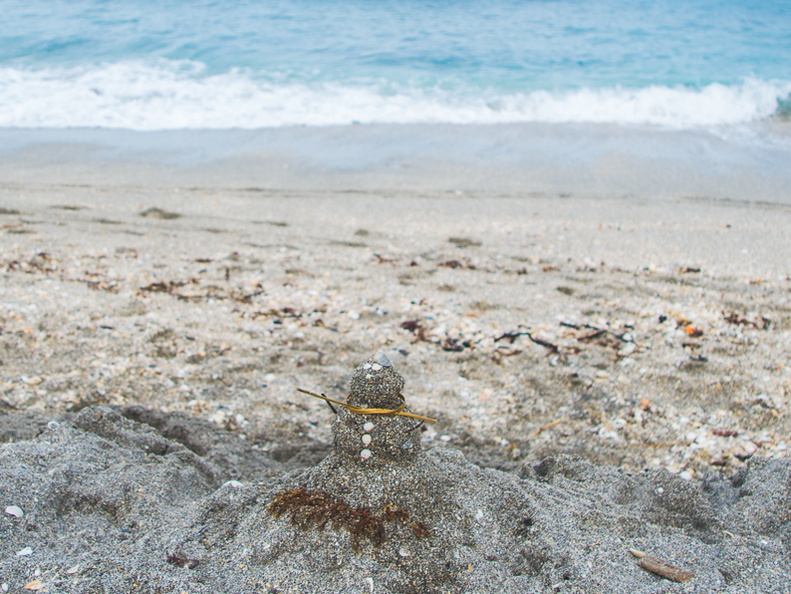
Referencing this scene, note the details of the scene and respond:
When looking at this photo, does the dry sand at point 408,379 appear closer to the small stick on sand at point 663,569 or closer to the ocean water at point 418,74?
the small stick on sand at point 663,569

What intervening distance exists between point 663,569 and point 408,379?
174 centimetres

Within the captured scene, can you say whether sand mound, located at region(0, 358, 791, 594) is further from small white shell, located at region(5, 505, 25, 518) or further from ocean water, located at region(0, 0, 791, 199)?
ocean water, located at region(0, 0, 791, 199)

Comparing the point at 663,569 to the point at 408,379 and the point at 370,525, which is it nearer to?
the point at 370,525

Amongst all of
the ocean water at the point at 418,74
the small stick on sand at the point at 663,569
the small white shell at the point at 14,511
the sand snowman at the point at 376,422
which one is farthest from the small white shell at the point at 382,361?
the ocean water at the point at 418,74

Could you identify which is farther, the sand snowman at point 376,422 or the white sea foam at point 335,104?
the white sea foam at point 335,104

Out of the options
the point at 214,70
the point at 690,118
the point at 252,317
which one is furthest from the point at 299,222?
the point at 214,70

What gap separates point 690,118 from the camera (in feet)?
33.0

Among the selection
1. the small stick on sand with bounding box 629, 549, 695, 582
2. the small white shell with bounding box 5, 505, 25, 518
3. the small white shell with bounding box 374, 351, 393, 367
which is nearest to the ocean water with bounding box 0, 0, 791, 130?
the small white shell with bounding box 374, 351, 393, 367

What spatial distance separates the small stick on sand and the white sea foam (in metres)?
8.75

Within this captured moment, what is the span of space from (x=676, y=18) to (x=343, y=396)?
1600 cm

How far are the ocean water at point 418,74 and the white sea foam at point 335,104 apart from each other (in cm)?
4

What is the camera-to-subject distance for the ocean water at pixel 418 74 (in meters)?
9.31

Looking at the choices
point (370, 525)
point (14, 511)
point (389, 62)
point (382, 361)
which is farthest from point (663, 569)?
point (389, 62)

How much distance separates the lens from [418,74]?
12172 millimetres
